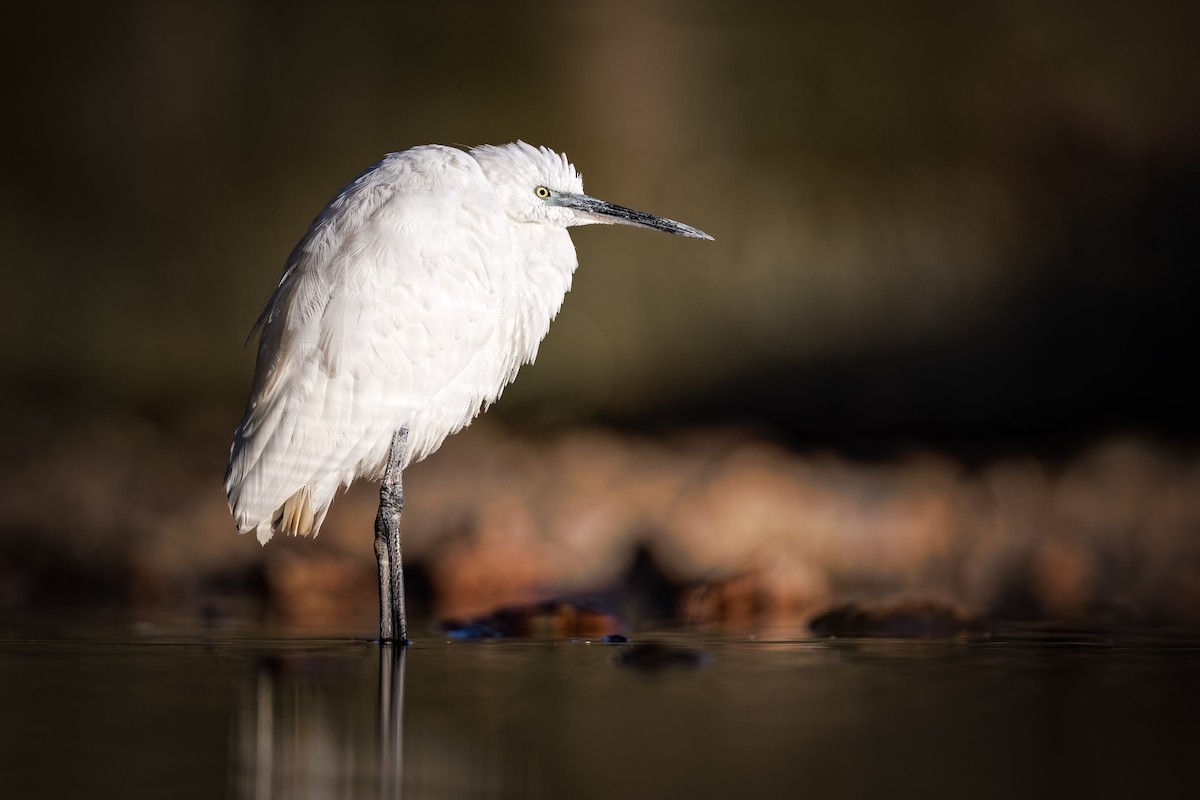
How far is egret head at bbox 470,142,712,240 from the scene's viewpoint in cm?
383

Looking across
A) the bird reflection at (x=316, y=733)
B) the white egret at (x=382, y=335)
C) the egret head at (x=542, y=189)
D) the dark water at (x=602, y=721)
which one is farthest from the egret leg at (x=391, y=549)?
the egret head at (x=542, y=189)

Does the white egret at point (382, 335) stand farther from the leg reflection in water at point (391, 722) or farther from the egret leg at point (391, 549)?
the leg reflection in water at point (391, 722)

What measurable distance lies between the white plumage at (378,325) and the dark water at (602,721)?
0.57 m

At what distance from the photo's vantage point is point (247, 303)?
694cm

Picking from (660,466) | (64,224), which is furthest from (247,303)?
(660,466)

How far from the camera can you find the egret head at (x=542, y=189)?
3.83 metres

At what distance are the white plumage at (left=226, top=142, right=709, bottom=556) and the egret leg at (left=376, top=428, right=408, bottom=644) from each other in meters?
0.06

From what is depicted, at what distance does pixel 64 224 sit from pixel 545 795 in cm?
610

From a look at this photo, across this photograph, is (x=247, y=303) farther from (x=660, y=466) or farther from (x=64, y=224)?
(x=660, y=466)

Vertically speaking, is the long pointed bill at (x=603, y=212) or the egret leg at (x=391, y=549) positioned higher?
the long pointed bill at (x=603, y=212)

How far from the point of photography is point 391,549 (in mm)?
3600

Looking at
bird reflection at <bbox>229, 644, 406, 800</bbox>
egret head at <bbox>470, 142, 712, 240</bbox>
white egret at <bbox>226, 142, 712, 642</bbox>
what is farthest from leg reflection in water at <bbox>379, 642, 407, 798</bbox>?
egret head at <bbox>470, 142, 712, 240</bbox>

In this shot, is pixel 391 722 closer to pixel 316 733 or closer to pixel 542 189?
pixel 316 733

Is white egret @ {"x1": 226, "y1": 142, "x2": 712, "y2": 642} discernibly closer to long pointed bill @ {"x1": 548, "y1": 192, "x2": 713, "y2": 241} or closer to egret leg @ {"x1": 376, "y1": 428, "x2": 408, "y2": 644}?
egret leg @ {"x1": 376, "y1": 428, "x2": 408, "y2": 644}
